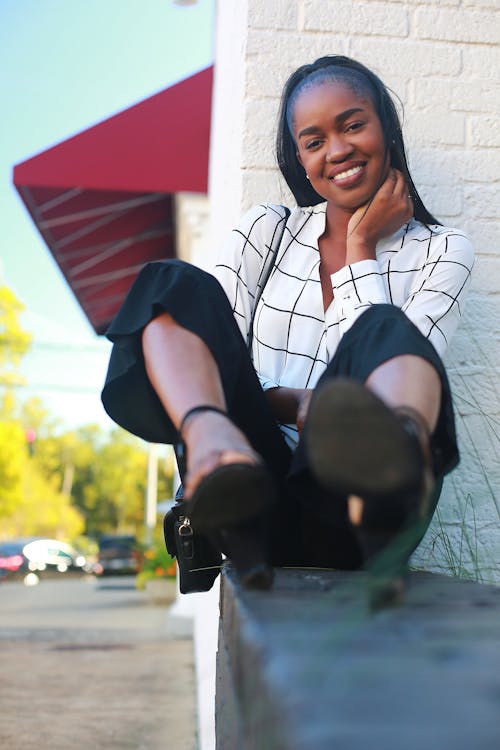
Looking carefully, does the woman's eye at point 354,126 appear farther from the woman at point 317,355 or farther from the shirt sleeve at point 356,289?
the shirt sleeve at point 356,289

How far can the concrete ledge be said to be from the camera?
0.62 m

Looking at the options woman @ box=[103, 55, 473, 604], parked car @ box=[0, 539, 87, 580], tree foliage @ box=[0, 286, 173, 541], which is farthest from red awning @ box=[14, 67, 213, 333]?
parked car @ box=[0, 539, 87, 580]

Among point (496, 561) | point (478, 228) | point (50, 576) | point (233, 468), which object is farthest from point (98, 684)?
point (50, 576)

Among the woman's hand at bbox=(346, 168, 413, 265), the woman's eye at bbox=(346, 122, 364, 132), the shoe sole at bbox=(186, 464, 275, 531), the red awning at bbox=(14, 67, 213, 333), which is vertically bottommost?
the shoe sole at bbox=(186, 464, 275, 531)

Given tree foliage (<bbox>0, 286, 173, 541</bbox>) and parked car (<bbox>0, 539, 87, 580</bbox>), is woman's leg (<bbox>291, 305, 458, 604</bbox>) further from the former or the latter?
parked car (<bbox>0, 539, 87, 580</bbox>)

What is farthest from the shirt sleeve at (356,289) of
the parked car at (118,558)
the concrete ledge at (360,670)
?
the parked car at (118,558)

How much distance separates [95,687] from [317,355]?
2.93m

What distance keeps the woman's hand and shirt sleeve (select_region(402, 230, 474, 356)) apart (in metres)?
0.11

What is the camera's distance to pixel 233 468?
3.47 feet

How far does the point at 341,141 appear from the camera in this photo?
190cm

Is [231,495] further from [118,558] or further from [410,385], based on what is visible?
[118,558]

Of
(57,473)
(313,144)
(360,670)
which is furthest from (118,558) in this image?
(57,473)

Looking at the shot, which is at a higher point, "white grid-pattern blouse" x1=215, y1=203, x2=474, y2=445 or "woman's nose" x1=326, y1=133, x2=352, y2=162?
"woman's nose" x1=326, y1=133, x2=352, y2=162

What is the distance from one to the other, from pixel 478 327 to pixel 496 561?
2.31 feet
